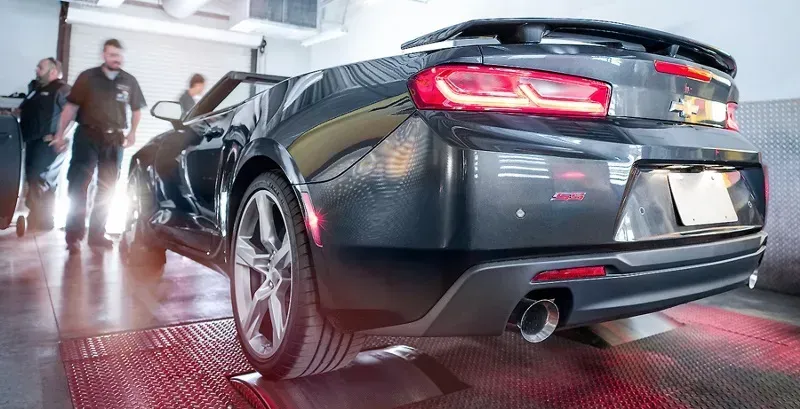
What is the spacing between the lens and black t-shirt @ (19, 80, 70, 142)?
20.4 ft

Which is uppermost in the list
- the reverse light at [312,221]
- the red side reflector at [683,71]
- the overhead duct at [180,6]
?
the overhead duct at [180,6]

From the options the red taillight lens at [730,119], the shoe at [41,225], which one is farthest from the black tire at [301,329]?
the shoe at [41,225]

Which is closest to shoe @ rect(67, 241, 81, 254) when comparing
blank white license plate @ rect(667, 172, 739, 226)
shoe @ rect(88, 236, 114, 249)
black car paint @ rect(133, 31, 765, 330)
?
shoe @ rect(88, 236, 114, 249)

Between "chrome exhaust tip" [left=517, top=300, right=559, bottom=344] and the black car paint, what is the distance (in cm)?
15

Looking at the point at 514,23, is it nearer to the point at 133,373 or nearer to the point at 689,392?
the point at 689,392

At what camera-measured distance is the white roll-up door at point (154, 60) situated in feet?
33.6

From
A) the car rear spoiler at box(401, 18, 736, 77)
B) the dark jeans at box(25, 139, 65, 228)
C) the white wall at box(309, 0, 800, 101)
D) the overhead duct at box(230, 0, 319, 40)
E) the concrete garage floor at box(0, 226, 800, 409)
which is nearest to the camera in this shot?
the car rear spoiler at box(401, 18, 736, 77)

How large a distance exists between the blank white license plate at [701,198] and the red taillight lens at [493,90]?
39 centimetres

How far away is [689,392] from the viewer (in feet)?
6.40

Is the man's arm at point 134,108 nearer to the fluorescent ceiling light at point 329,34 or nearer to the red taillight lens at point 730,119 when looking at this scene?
the red taillight lens at point 730,119

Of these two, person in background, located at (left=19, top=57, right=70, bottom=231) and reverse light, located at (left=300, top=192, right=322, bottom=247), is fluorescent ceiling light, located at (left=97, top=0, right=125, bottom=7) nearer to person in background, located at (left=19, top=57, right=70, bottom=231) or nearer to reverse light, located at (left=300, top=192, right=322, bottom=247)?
person in background, located at (left=19, top=57, right=70, bottom=231)

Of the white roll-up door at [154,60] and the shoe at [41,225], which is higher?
the white roll-up door at [154,60]

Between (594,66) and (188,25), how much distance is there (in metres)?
10.5

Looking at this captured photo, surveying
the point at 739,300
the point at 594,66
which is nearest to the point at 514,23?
the point at 594,66
